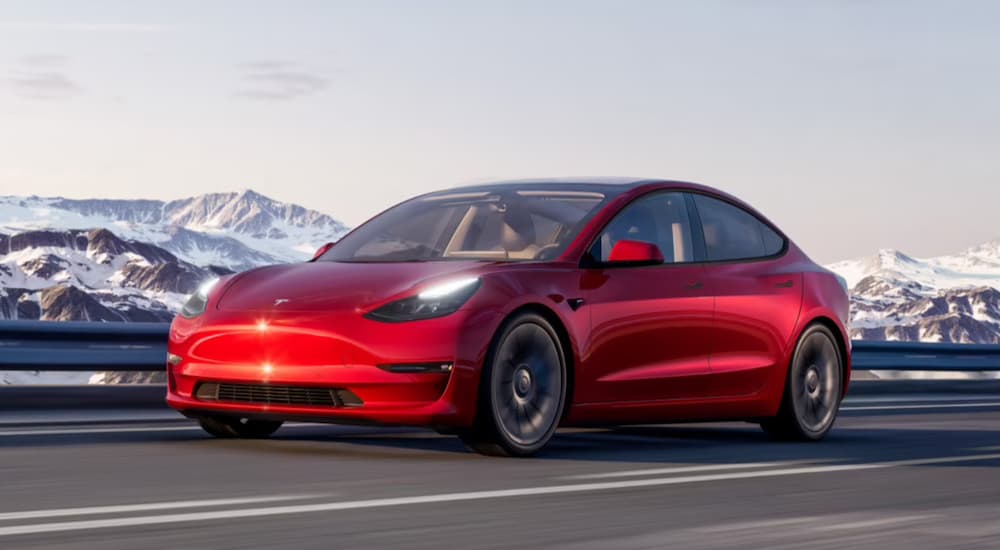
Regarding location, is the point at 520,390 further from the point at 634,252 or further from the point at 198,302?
the point at 198,302

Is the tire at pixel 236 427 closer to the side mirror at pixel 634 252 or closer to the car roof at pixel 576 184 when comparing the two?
the car roof at pixel 576 184

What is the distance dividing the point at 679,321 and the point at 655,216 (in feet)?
2.08

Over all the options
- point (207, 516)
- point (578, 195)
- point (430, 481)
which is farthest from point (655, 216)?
point (207, 516)

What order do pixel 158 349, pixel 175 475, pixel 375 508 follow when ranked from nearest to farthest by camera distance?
pixel 375 508, pixel 175 475, pixel 158 349

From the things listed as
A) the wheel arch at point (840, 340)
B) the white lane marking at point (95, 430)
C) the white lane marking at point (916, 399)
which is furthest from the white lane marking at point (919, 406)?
the white lane marking at point (95, 430)

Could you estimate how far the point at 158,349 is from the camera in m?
10.8

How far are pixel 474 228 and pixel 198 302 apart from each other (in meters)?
1.60

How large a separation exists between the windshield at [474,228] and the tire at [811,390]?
70.4 inches

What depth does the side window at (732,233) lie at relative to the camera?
933 centimetres

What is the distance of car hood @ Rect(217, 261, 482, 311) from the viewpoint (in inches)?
297

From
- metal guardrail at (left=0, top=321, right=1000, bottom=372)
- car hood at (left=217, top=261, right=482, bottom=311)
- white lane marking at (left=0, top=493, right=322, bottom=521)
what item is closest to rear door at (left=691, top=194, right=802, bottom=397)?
car hood at (left=217, top=261, right=482, bottom=311)

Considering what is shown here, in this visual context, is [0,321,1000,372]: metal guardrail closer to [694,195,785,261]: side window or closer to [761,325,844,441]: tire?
[694,195,785,261]: side window

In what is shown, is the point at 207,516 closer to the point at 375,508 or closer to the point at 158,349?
the point at 375,508

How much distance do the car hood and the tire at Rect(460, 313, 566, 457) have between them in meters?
0.40
